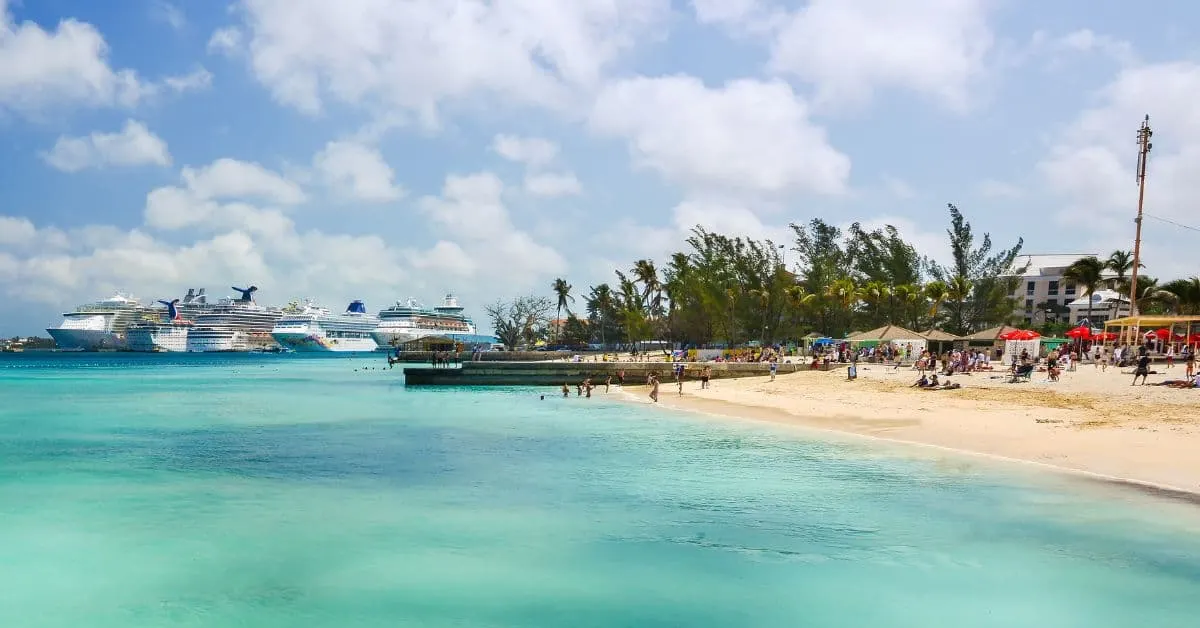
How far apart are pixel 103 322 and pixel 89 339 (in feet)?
17.0

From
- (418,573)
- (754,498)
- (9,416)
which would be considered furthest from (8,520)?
(9,416)

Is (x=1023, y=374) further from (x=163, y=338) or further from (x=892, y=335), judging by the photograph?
(x=163, y=338)

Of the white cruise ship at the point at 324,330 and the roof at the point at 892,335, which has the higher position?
the roof at the point at 892,335

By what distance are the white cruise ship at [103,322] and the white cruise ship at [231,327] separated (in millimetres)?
9227

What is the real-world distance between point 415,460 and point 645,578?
9306 millimetres

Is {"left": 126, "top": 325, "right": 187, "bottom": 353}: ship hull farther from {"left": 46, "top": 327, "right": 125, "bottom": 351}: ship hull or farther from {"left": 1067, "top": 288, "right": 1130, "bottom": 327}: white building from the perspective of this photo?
{"left": 1067, "top": 288, "right": 1130, "bottom": 327}: white building

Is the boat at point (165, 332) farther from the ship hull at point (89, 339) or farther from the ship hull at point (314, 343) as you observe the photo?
the ship hull at point (314, 343)

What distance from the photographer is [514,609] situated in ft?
25.9

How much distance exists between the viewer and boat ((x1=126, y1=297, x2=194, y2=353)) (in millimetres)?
121562

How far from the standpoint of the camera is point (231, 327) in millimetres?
123562

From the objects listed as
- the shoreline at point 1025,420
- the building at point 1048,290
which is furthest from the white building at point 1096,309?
the shoreline at point 1025,420

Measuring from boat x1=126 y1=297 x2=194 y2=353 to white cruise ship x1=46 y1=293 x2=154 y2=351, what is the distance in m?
2.14

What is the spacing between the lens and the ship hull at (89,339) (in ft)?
410

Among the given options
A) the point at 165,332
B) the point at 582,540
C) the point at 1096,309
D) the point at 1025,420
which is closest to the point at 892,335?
the point at 1025,420
